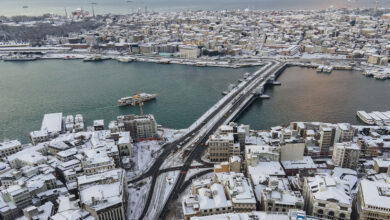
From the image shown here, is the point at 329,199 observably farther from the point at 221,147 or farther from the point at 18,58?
the point at 18,58

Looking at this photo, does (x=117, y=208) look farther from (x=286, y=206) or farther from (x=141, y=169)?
(x=286, y=206)

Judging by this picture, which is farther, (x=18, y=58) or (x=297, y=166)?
(x=18, y=58)

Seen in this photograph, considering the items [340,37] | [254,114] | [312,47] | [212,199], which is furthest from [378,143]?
[340,37]

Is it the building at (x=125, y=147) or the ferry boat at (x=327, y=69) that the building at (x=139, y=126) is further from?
the ferry boat at (x=327, y=69)

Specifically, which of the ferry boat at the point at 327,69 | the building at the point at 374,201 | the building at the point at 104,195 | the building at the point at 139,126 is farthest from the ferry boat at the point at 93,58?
the building at the point at 374,201

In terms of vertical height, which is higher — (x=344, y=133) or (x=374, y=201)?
(x=344, y=133)

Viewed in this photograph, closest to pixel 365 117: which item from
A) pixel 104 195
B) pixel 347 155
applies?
pixel 347 155
